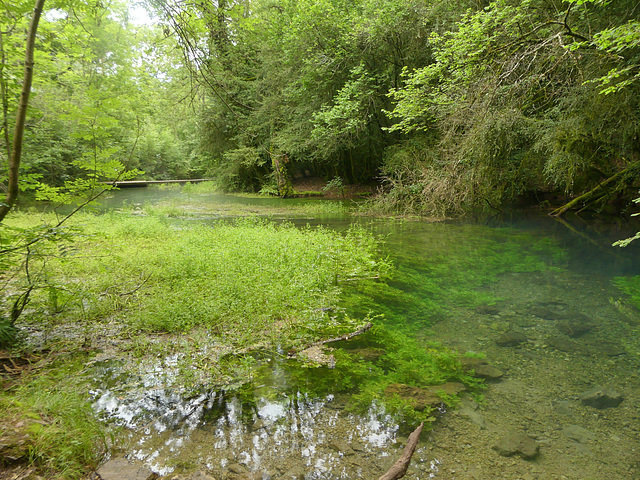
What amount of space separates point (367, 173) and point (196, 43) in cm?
2026

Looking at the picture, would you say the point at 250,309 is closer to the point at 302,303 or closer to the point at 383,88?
the point at 302,303

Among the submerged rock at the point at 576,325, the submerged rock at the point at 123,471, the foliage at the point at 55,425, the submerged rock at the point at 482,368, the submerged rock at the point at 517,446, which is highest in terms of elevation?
the foliage at the point at 55,425

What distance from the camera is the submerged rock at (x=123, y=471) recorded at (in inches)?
90.7

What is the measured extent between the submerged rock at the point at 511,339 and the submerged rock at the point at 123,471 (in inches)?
158

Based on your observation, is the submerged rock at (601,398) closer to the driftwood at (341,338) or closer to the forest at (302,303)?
the forest at (302,303)

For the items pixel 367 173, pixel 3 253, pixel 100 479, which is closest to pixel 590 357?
pixel 100 479

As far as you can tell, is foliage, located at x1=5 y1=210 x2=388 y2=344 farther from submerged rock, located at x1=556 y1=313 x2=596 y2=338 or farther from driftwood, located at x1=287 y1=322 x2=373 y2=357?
submerged rock, located at x1=556 y1=313 x2=596 y2=338

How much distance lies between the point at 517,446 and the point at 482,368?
45.8 inches

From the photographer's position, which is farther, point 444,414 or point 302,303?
point 302,303

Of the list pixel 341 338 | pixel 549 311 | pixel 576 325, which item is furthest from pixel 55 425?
pixel 549 311

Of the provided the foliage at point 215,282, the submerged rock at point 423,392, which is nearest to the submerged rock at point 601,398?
the submerged rock at point 423,392

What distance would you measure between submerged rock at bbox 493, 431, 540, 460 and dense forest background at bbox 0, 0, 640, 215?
9.90 ft

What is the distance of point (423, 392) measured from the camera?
11.3 feet

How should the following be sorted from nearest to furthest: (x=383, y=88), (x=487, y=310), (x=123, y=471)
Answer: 1. (x=123, y=471)
2. (x=487, y=310)
3. (x=383, y=88)
